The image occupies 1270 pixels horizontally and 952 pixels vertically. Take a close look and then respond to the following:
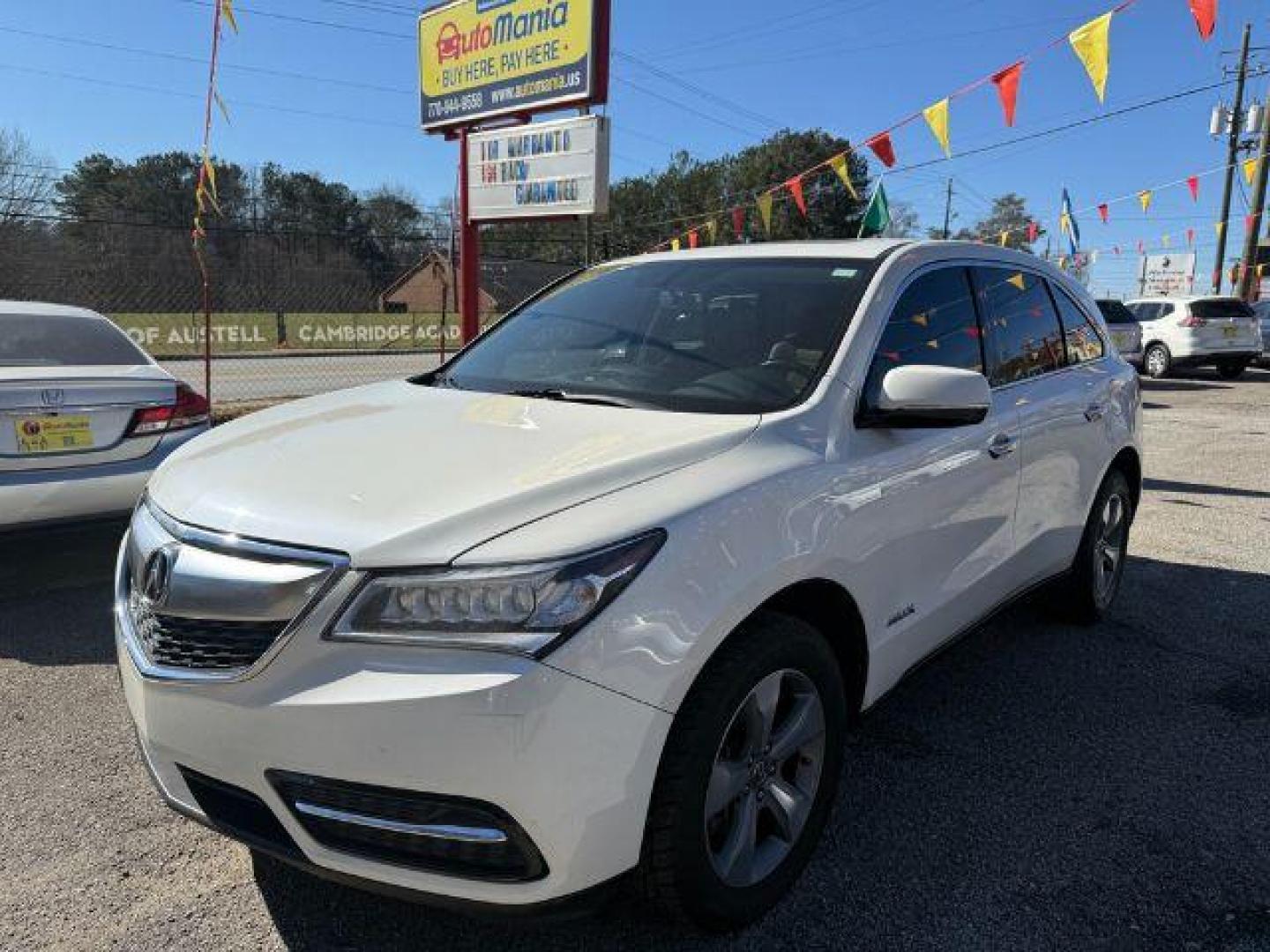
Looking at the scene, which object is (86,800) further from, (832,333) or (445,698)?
(832,333)

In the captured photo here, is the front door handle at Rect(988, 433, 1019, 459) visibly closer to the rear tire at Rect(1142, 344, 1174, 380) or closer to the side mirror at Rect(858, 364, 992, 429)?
the side mirror at Rect(858, 364, 992, 429)

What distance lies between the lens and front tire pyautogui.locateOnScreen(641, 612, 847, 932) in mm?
2055

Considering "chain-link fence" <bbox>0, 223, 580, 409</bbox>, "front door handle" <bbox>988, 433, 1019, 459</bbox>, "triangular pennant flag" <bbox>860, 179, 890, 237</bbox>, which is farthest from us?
"chain-link fence" <bbox>0, 223, 580, 409</bbox>

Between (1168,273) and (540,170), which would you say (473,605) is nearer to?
(540,170)

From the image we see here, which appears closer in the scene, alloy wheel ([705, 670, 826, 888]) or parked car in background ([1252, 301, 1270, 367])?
alloy wheel ([705, 670, 826, 888])

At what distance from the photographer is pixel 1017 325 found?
12.7 ft

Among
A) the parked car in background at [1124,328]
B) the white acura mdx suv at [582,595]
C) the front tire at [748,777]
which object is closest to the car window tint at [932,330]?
the white acura mdx suv at [582,595]

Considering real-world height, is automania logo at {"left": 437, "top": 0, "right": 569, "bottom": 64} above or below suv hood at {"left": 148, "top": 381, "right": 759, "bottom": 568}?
Result: above

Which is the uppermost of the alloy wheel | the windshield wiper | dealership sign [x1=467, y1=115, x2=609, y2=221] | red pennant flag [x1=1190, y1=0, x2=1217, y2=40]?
red pennant flag [x1=1190, y1=0, x2=1217, y2=40]

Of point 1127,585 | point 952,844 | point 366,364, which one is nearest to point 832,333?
point 952,844

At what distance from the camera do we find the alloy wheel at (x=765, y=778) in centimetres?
229

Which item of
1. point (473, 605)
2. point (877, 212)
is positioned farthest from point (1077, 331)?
point (877, 212)

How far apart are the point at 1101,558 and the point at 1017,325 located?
1.46 metres

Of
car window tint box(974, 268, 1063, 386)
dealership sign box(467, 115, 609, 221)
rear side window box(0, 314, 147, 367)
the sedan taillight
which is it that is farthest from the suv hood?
dealership sign box(467, 115, 609, 221)
